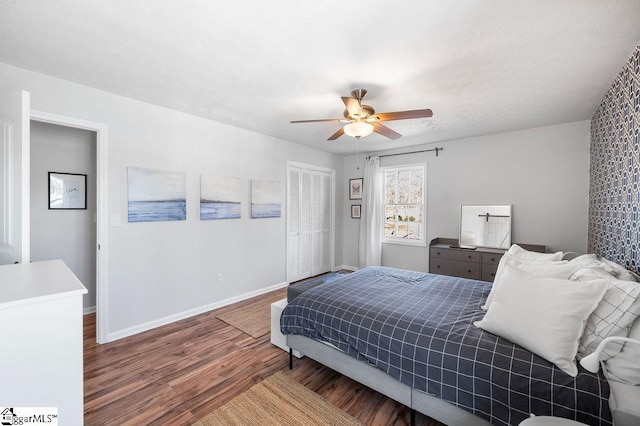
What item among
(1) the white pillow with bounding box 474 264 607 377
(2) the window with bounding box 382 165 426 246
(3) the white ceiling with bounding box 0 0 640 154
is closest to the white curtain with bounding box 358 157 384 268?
(2) the window with bounding box 382 165 426 246

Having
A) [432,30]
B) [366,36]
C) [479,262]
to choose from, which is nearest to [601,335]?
[432,30]

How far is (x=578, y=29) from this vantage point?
1684mm

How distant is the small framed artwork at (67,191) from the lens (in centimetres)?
325

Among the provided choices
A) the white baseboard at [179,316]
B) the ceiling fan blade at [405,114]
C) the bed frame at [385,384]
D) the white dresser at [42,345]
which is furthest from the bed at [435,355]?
the white baseboard at [179,316]

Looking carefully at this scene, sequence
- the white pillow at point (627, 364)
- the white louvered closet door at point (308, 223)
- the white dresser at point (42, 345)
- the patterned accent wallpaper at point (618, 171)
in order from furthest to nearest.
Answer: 1. the white louvered closet door at point (308, 223)
2. the patterned accent wallpaper at point (618, 171)
3. the white pillow at point (627, 364)
4. the white dresser at point (42, 345)

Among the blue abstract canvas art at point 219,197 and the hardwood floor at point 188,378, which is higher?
the blue abstract canvas art at point 219,197

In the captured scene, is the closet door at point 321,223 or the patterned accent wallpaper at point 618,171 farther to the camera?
the closet door at point 321,223

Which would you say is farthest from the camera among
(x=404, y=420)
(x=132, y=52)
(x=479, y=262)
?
(x=479, y=262)

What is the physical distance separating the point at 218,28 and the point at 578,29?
7.24 feet

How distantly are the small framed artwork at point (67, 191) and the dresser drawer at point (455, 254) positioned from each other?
15.6 feet

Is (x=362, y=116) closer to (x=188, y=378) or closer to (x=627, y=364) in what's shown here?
(x=627, y=364)

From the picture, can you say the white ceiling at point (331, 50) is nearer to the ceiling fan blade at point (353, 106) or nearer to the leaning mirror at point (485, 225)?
the ceiling fan blade at point (353, 106)

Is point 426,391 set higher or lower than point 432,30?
lower

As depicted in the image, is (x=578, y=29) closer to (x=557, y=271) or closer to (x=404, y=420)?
(x=557, y=271)
